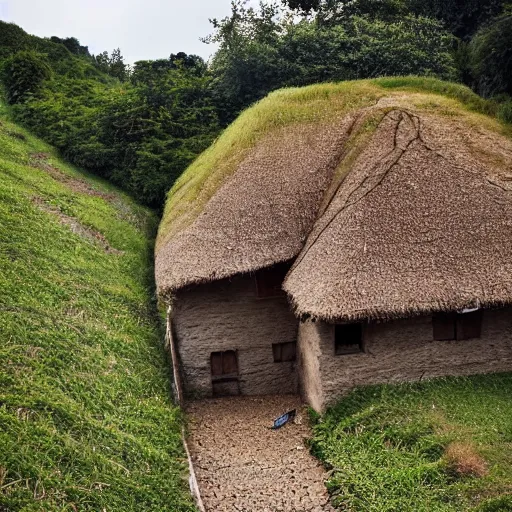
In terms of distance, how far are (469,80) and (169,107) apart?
14.6m

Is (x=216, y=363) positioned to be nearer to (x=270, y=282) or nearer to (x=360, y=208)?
(x=270, y=282)

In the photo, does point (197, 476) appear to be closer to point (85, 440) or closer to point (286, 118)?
point (85, 440)

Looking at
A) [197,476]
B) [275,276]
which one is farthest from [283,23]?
[197,476]

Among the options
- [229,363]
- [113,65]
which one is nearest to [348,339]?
[229,363]

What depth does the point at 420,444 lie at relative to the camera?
11.3m

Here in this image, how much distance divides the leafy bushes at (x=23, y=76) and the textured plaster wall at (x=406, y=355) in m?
26.7

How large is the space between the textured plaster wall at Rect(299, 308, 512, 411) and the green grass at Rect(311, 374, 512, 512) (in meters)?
0.25

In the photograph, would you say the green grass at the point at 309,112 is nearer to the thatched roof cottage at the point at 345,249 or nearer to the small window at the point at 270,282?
the thatched roof cottage at the point at 345,249

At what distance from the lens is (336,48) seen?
28.6m

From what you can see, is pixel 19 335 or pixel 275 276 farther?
pixel 275 276

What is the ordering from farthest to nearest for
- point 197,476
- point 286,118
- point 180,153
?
→ point 180,153
point 286,118
point 197,476

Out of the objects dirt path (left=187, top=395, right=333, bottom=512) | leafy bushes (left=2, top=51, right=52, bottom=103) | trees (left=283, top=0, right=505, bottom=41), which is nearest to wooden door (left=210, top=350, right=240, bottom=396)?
dirt path (left=187, top=395, right=333, bottom=512)

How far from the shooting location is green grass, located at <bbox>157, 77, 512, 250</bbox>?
1777 cm

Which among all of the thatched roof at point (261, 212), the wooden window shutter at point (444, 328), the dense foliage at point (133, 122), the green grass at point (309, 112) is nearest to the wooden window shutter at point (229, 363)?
the thatched roof at point (261, 212)
